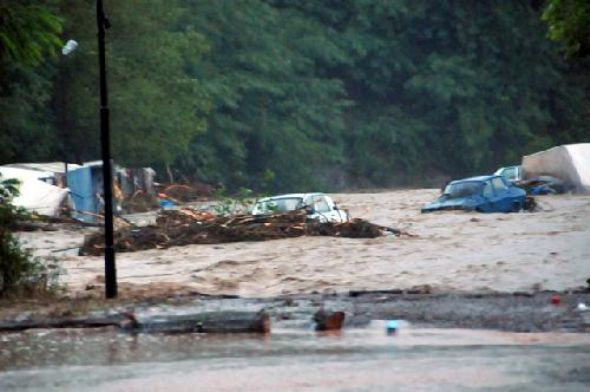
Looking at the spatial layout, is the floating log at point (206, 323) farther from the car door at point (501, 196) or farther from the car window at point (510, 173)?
the car window at point (510, 173)

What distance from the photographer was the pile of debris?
38.7 meters

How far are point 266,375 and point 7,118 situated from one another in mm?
47417

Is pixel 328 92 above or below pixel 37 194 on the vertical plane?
above

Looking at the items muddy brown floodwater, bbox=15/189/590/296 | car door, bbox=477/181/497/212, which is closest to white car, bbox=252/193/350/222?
muddy brown floodwater, bbox=15/189/590/296

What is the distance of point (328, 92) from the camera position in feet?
313

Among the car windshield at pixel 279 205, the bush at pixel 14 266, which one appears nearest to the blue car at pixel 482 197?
the car windshield at pixel 279 205

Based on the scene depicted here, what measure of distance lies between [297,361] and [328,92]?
256 feet

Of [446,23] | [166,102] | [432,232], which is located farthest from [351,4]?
[432,232]

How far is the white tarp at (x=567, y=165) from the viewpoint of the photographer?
205ft

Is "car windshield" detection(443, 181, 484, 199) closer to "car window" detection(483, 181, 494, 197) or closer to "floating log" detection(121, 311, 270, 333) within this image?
"car window" detection(483, 181, 494, 197)

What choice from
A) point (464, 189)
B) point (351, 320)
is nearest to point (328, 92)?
point (464, 189)

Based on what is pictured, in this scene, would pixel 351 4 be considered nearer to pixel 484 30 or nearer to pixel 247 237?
pixel 484 30

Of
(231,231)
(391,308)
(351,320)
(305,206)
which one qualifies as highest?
(305,206)

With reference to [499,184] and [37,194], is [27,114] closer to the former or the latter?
[37,194]
